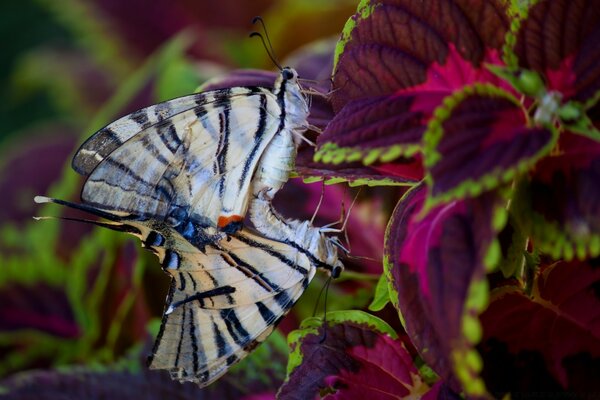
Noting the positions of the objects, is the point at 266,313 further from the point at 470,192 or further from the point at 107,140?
the point at 470,192

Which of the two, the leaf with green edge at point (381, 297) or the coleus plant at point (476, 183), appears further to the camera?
the leaf with green edge at point (381, 297)

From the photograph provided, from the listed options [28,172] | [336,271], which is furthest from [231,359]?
[28,172]

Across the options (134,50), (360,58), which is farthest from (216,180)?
(134,50)

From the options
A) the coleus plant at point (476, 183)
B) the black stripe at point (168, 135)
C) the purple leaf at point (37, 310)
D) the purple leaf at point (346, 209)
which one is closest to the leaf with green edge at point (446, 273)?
the coleus plant at point (476, 183)

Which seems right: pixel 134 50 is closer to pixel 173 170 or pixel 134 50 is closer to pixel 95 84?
pixel 95 84

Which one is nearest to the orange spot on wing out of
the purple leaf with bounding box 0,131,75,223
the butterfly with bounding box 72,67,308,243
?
the butterfly with bounding box 72,67,308,243

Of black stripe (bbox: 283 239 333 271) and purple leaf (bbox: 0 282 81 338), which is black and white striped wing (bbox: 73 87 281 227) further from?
purple leaf (bbox: 0 282 81 338)

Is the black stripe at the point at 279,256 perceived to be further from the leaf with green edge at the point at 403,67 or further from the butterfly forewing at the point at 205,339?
the leaf with green edge at the point at 403,67
